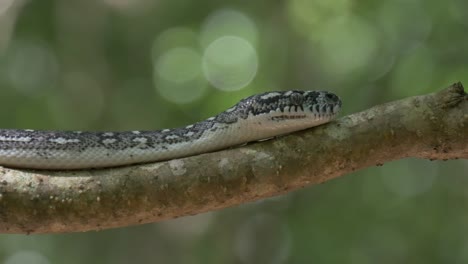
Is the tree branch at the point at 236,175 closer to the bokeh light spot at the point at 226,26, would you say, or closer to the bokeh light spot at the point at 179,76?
the bokeh light spot at the point at 179,76

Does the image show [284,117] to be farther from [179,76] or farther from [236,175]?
[179,76]

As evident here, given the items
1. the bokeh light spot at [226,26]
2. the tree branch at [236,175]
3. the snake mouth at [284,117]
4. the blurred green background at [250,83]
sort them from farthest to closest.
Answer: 1. the bokeh light spot at [226,26]
2. the blurred green background at [250,83]
3. the snake mouth at [284,117]
4. the tree branch at [236,175]

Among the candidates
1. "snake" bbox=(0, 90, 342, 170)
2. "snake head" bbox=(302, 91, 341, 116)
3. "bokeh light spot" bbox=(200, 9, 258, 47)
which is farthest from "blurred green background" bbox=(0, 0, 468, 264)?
"snake" bbox=(0, 90, 342, 170)

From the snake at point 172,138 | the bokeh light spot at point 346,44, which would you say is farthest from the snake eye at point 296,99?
the bokeh light spot at point 346,44

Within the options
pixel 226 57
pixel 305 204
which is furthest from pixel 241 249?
pixel 226 57

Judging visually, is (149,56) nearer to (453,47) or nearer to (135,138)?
(453,47)

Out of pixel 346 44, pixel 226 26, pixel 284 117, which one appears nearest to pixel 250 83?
pixel 226 26
